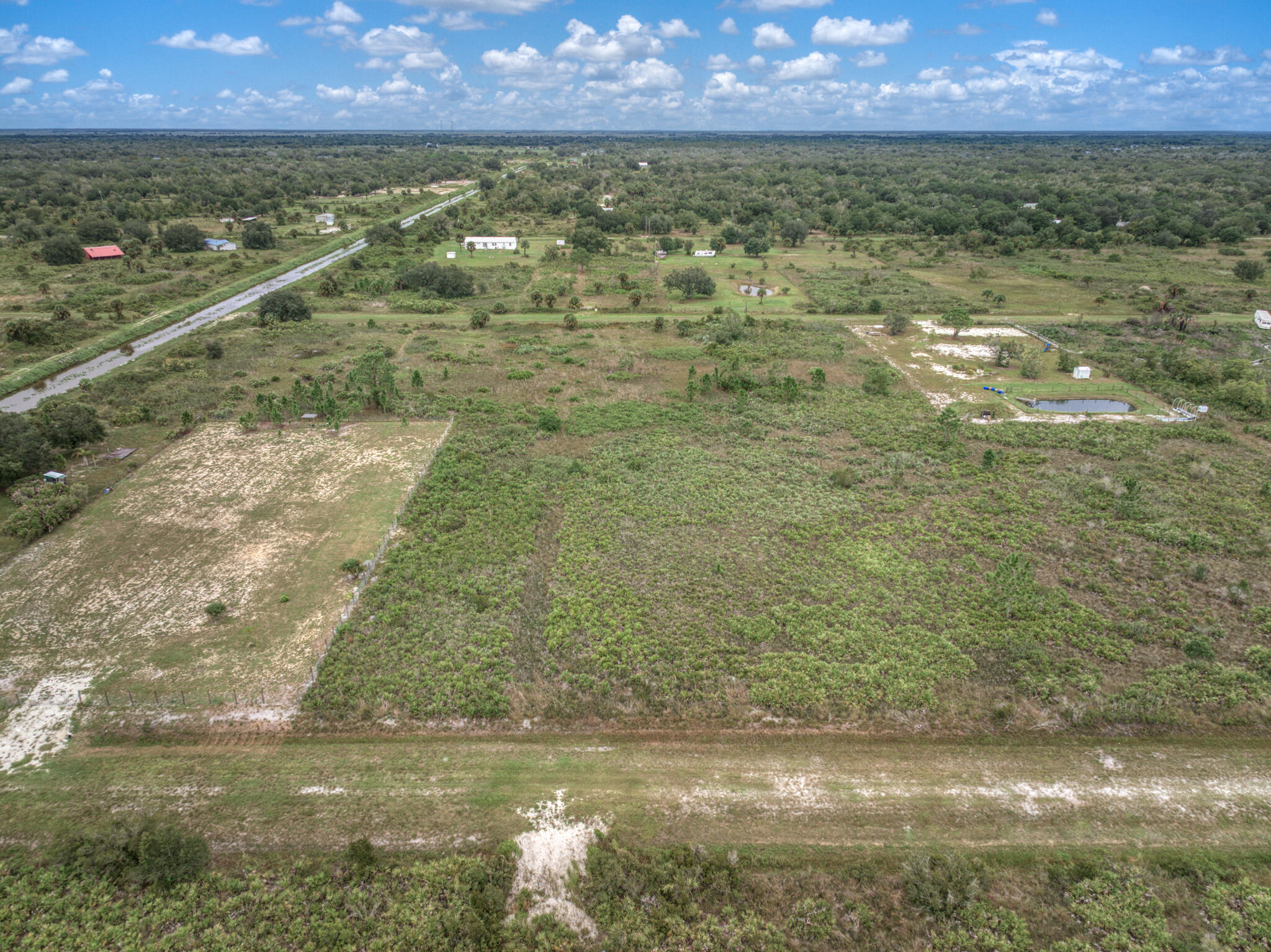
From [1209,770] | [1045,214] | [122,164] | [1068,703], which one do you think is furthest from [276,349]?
[122,164]

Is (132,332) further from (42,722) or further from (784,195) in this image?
(784,195)

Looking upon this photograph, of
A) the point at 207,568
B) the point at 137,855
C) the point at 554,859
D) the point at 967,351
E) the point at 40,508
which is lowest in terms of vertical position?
the point at 554,859

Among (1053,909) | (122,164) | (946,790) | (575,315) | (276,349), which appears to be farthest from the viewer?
(122,164)

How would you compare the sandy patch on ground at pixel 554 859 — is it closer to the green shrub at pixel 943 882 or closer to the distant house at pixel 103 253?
the green shrub at pixel 943 882

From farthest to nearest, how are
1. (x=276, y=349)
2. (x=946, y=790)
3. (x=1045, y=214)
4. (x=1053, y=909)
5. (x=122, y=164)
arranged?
(x=122, y=164)
(x=1045, y=214)
(x=276, y=349)
(x=946, y=790)
(x=1053, y=909)

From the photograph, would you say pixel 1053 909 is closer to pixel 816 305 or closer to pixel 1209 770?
pixel 1209 770

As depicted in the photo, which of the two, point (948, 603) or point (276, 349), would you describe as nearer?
point (948, 603)

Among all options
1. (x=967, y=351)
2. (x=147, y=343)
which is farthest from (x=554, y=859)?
(x=147, y=343)
